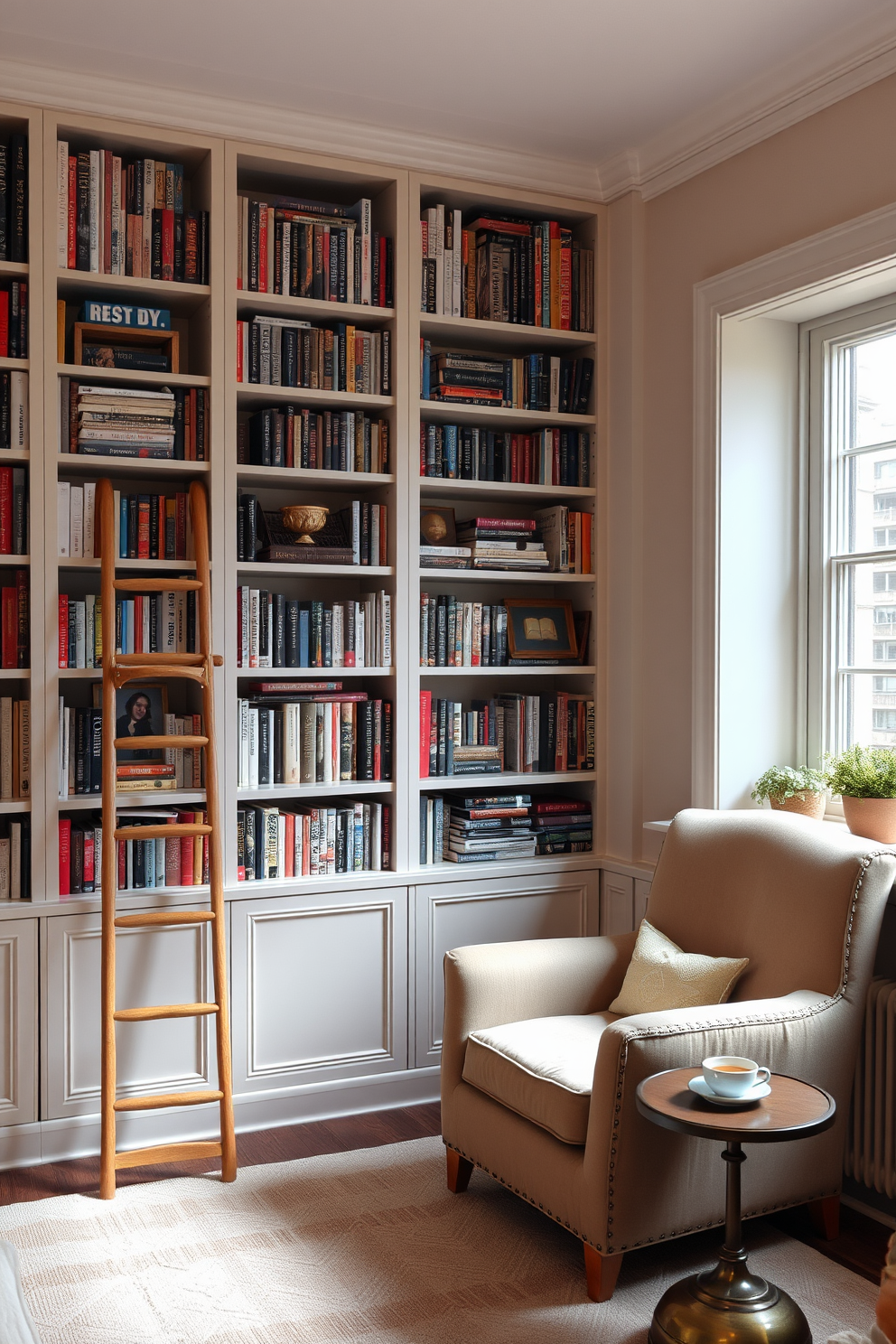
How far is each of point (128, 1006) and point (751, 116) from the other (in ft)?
10.2

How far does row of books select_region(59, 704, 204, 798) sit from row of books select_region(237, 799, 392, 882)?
0.73ft

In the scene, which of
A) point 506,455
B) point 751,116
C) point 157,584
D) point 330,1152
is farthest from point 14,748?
point 751,116

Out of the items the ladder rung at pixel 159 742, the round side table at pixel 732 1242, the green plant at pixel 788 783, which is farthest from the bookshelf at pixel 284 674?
the round side table at pixel 732 1242

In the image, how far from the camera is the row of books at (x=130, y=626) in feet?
10.9

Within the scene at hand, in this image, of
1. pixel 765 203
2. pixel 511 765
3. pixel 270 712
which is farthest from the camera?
pixel 511 765

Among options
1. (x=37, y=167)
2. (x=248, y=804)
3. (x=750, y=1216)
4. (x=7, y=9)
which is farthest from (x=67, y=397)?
(x=750, y=1216)

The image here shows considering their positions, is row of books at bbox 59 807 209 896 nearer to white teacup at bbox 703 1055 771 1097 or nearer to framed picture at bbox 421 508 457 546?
framed picture at bbox 421 508 457 546

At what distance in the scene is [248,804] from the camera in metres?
3.73

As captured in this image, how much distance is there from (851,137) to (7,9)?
2.16 m

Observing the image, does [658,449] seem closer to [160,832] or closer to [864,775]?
[864,775]

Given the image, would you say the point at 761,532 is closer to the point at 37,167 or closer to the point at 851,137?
the point at 851,137

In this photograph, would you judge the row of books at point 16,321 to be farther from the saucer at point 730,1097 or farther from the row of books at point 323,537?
the saucer at point 730,1097

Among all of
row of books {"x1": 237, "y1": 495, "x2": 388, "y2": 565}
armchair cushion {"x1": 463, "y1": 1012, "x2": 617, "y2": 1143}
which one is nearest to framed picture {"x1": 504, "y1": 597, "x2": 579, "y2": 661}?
row of books {"x1": 237, "y1": 495, "x2": 388, "y2": 565}

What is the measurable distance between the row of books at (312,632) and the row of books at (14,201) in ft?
3.71
